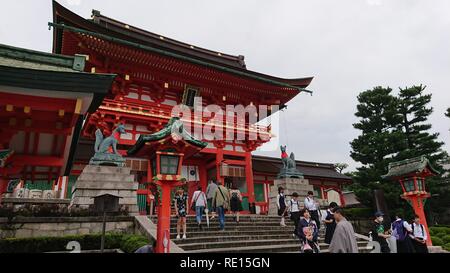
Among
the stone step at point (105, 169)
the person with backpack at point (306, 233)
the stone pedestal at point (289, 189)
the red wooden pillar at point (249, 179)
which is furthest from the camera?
the red wooden pillar at point (249, 179)

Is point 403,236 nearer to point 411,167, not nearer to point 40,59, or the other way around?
point 411,167

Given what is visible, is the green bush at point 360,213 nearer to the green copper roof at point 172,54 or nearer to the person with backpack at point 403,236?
the green copper roof at point 172,54

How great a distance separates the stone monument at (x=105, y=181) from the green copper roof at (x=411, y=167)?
42.3ft

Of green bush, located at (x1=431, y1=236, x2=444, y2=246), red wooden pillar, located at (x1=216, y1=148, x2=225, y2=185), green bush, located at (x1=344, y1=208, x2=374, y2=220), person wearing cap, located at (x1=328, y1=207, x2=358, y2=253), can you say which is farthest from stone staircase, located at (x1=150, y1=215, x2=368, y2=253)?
green bush, located at (x1=344, y1=208, x2=374, y2=220)

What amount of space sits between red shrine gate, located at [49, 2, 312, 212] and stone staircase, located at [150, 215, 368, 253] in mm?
5214

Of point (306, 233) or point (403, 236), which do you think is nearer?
point (306, 233)

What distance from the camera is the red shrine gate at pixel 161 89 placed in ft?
46.8

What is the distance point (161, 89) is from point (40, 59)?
11.3m

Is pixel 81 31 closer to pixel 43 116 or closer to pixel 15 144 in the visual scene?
pixel 15 144

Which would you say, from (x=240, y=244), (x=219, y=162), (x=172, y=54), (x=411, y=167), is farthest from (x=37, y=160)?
(x=411, y=167)

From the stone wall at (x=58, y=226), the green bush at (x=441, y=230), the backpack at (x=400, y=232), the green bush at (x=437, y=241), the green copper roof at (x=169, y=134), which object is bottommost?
the green bush at (x=437, y=241)

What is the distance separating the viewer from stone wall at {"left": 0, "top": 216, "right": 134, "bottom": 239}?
7.96 m

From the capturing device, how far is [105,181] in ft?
34.3

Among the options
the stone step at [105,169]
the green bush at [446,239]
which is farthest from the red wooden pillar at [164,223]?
the green bush at [446,239]
